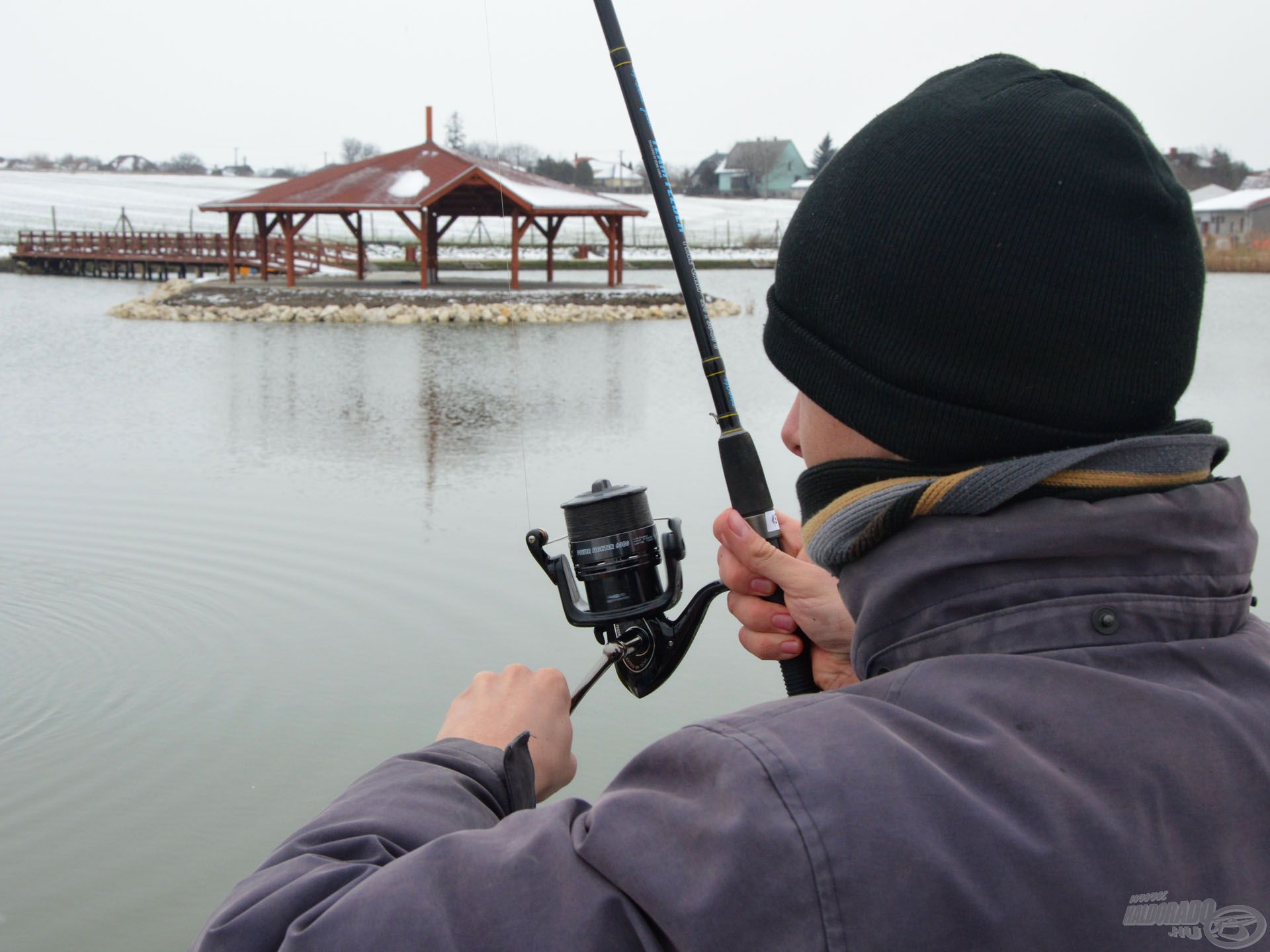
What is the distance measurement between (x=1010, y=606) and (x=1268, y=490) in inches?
205

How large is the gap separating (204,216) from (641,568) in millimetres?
63604

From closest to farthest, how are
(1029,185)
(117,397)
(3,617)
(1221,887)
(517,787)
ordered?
(1221,887), (1029,185), (517,787), (3,617), (117,397)

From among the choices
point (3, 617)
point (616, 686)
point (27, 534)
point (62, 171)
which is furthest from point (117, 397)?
point (62, 171)

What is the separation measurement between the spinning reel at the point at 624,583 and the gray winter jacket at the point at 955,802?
751 millimetres

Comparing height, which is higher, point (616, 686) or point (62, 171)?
point (62, 171)

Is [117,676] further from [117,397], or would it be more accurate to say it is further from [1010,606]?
[117,397]

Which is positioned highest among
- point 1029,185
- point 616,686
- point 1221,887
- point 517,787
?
point 1029,185

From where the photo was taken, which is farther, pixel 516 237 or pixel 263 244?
pixel 263 244

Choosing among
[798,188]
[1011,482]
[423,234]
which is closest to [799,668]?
[1011,482]

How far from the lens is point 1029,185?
1018 mm

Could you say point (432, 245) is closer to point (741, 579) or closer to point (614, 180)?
point (741, 579)

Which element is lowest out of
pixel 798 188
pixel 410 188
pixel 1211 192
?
pixel 410 188

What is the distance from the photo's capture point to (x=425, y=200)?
22547mm
